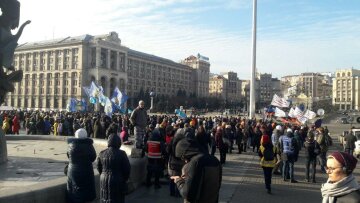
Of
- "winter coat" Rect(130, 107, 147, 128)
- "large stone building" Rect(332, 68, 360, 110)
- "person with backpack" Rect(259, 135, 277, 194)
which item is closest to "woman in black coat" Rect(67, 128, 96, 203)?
"winter coat" Rect(130, 107, 147, 128)

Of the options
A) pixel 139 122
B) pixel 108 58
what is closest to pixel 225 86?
pixel 108 58

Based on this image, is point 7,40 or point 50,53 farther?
point 50,53

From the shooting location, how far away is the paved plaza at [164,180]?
28.9 feet

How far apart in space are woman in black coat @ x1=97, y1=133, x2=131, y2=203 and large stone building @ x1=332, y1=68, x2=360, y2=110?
151 metres

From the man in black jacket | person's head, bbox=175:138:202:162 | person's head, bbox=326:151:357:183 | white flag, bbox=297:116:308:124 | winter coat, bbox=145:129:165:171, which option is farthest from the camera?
white flag, bbox=297:116:308:124

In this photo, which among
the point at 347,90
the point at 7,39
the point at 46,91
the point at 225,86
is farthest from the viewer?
the point at 225,86

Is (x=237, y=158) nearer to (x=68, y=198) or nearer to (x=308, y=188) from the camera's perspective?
(x=308, y=188)

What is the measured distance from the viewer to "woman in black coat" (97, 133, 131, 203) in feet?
18.9

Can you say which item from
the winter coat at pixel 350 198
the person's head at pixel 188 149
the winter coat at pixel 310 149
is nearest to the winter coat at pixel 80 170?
the person's head at pixel 188 149

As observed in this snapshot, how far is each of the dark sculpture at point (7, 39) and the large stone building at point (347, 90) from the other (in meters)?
147

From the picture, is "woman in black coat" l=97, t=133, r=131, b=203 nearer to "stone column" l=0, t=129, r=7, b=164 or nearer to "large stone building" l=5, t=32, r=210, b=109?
"stone column" l=0, t=129, r=7, b=164

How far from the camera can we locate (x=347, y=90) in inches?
5797

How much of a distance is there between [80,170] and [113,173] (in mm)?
798

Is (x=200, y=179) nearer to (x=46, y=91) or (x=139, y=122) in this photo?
(x=139, y=122)
